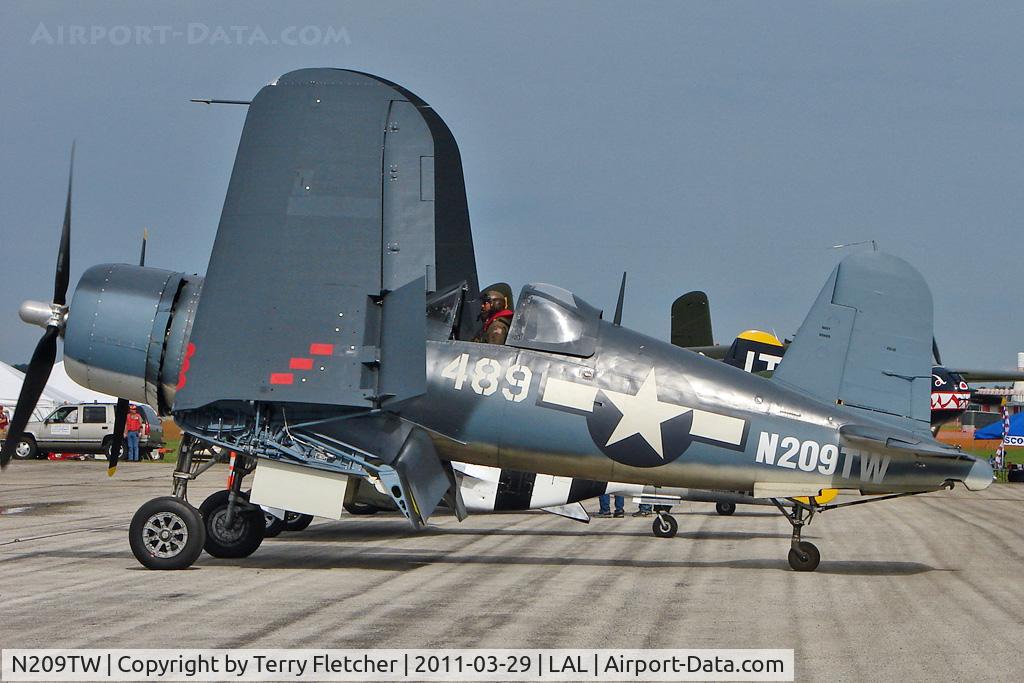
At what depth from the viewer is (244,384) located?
1041 centimetres

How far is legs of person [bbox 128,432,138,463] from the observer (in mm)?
38281

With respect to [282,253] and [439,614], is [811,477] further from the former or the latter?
→ [282,253]

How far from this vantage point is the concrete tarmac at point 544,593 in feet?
23.8

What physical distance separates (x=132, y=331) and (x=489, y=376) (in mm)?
3536

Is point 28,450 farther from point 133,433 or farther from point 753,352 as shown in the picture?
point 753,352

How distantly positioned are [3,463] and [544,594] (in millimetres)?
5558

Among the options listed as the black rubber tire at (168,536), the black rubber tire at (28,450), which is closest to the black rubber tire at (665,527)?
the black rubber tire at (168,536)

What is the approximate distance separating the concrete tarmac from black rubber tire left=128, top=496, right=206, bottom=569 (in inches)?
6.8

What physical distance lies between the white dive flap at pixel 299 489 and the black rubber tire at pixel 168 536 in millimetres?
599

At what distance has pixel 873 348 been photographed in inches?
445

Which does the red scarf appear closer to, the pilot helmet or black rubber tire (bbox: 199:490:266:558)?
the pilot helmet

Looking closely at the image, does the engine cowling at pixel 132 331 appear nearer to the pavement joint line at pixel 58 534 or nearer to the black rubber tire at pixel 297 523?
the pavement joint line at pixel 58 534

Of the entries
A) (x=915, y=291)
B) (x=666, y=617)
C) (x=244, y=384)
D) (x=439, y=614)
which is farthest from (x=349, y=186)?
(x=915, y=291)

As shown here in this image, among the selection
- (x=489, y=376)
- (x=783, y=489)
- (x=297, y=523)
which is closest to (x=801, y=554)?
(x=783, y=489)
